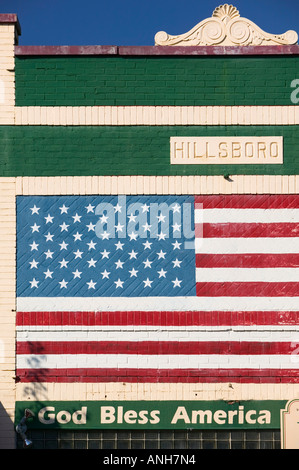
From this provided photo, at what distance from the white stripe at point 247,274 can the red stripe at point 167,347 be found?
1666 mm

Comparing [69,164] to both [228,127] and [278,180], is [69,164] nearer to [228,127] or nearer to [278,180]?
[228,127]

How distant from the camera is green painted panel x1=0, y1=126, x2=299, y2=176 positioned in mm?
19516

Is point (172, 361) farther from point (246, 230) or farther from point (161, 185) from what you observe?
point (161, 185)

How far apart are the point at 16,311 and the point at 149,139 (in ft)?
19.2

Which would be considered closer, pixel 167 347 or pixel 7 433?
pixel 7 433

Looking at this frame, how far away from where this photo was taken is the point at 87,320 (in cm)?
1914

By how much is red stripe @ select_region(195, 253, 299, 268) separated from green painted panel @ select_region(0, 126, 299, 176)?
2.23 m

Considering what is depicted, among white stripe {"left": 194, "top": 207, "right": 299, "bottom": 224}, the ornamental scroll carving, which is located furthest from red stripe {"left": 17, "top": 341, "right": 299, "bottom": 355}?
the ornamental scroll carving

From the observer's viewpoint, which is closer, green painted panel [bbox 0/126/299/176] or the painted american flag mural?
the painted american flag mural

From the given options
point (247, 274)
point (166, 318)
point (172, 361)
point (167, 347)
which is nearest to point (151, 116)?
point (247, 274)

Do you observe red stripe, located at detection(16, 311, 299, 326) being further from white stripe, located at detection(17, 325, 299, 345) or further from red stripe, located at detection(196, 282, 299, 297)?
red stripe, located at detection(196, 282, 299, 297)

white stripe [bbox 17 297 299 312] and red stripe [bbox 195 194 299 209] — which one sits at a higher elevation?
red stripe [bbox 195 194 299 209]

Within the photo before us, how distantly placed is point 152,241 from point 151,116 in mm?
3403

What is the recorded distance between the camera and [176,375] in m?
19.0
